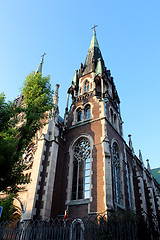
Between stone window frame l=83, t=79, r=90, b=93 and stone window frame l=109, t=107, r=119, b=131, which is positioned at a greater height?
stone window frame l=83, t=79, r=90, b=93

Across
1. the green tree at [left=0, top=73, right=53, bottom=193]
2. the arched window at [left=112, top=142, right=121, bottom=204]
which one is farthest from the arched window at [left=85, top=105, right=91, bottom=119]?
the green tree at [left=0, top=73, right=53, bottom=193]

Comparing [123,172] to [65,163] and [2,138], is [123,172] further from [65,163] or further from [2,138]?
[2,138]

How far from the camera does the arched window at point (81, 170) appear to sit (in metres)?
16.2

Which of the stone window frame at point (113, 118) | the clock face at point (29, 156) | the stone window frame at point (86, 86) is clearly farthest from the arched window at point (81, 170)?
the stone window frame at point (86, 86)

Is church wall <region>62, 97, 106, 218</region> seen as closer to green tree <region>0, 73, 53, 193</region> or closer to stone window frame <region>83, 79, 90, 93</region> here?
stone window frame <region>83, 79, 90, 93</region>

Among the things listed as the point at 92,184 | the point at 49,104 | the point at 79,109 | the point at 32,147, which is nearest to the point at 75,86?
the point at 79,109

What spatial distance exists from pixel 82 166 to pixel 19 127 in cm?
755

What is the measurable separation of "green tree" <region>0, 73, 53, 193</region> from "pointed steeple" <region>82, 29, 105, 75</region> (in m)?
12.8

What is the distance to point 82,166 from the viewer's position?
17609 mm

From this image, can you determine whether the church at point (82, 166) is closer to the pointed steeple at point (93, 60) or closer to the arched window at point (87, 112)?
the arched window at point (87, 112)

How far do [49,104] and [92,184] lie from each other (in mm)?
7173

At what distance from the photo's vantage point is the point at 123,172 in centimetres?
1927

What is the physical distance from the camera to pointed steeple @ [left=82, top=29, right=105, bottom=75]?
2632cm

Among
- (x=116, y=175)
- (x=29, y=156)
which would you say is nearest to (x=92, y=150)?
(x=116, y=175)
